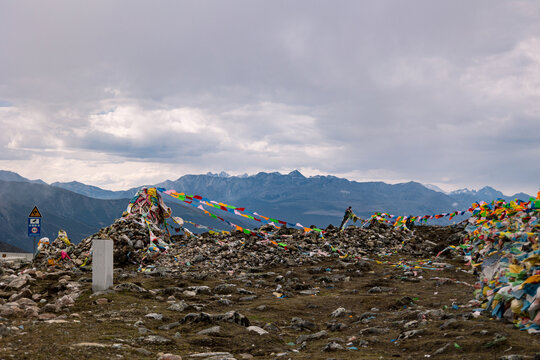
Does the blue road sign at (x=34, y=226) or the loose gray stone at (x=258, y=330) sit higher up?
the blue road sign at (x=34, y=226)

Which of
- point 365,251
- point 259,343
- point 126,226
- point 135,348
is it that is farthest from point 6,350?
point 365,251

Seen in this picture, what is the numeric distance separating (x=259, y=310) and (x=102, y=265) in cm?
452

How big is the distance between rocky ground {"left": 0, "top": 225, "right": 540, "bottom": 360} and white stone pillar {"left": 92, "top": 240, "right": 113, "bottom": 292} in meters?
0.31

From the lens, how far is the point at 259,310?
11.1 m

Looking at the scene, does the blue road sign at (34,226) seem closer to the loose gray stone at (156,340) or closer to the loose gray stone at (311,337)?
the loose gray stone at (156,340)

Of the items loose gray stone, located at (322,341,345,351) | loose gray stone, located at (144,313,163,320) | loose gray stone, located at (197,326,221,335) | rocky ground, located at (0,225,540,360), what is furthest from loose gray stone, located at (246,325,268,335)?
loose gray stone, located at (144,313,163,320)

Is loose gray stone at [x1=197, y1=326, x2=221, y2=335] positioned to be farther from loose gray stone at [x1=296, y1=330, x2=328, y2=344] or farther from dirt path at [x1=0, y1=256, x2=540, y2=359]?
loose gray stone at [x1=296, y1=330, x2=328, y2=344]

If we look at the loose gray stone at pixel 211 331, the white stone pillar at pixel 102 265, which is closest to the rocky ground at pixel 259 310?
the loose gray stone at pixel 211 331

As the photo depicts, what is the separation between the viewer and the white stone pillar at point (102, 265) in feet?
39.4

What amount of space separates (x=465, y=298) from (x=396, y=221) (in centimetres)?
1823

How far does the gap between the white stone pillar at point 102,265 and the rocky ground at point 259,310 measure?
0.31 metres

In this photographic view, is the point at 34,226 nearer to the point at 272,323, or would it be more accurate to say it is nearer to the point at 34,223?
the point at 34,223

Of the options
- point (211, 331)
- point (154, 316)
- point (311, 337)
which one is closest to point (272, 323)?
point (311, 337)

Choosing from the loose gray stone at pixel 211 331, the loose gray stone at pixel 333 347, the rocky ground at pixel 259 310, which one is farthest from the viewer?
the loose gray stone at pixel 211 331
